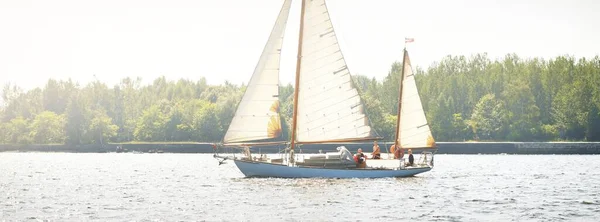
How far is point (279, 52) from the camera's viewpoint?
65.1m

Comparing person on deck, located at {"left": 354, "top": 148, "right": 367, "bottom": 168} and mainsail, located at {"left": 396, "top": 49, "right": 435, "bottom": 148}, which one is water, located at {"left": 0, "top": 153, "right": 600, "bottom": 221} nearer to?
person on deck, located at {"left": 354, "top": 148, "right": 367, "bottom": 168}

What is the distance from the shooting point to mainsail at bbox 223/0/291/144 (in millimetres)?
64375

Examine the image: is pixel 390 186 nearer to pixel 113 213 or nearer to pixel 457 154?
pixel 113 213

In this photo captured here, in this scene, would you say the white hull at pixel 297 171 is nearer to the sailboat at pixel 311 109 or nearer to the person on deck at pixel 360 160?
the sailboat at pixel 311 109

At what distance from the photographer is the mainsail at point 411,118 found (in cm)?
7156

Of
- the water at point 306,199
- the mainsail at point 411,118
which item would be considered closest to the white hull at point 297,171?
the water at point 306,199

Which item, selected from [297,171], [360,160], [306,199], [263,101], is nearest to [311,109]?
[263,101]

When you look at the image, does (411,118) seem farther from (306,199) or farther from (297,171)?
(306,199)

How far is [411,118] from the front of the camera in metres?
71.8

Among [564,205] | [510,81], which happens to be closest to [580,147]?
[510,81]

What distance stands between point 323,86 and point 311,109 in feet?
6.42

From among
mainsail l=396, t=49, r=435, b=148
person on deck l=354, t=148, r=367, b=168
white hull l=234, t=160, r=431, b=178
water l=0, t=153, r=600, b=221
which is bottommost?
water l=0, t=153, r=600, b=221

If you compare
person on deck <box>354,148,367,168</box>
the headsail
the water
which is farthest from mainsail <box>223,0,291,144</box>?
person on deck <box>354,148,367,168</box>

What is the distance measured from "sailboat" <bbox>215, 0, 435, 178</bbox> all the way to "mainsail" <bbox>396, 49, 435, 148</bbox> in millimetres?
4175
